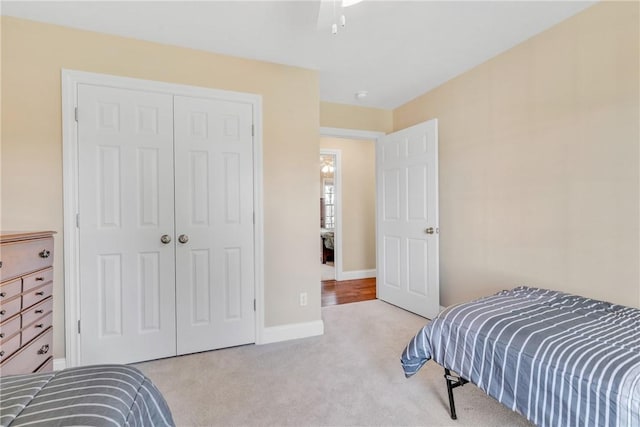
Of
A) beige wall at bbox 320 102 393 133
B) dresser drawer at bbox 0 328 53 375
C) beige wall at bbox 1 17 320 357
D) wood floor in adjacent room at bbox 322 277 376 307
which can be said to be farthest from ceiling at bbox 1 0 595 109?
wood floor in adjacent room at bbox 322 277 376 307

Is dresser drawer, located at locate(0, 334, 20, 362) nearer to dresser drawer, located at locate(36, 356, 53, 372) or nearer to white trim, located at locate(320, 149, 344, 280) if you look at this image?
dresser drawer, located at locate(36, 356, 53, 372)

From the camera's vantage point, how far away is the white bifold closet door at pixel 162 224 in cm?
217

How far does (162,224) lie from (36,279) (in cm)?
80

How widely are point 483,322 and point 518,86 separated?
6.32 ft

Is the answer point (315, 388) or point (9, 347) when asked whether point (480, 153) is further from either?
point (9, 347)

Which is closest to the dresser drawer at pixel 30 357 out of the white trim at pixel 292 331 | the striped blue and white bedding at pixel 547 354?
the white trim at pixel 292 331

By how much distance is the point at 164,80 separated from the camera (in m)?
2.33

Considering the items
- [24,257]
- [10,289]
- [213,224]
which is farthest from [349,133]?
[10,289]

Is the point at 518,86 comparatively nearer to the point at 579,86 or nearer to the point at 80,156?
the point at 579,86

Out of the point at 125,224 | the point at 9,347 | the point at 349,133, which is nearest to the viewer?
the point at 9,347

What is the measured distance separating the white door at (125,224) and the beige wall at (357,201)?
3.03m

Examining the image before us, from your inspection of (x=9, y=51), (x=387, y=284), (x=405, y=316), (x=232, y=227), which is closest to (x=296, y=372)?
(x=232, y=227)

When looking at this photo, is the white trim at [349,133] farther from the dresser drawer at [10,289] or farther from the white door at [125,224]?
the dresser drawer at [10,289]

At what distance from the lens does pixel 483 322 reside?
1.46m
